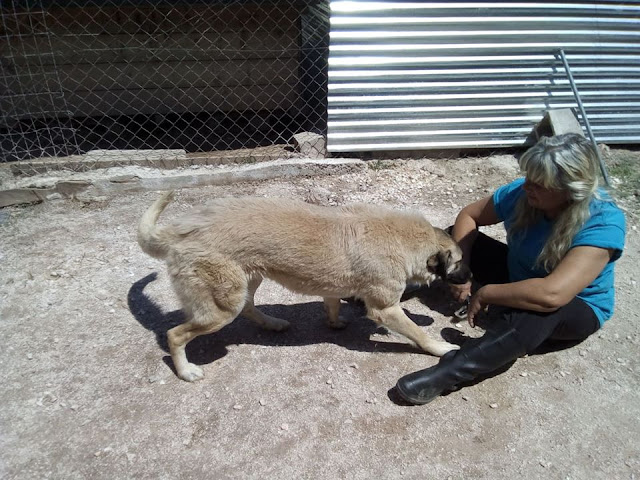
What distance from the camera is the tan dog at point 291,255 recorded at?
9.67 ft

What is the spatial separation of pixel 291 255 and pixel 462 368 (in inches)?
54.1

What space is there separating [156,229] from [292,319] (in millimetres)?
1473

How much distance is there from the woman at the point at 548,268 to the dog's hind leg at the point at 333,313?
2.87ft

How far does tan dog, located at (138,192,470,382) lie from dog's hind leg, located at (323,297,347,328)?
0.97 feet

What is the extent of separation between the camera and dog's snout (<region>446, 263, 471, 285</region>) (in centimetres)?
329

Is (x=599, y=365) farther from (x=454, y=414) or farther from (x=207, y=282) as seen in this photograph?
(x=207, y=282)

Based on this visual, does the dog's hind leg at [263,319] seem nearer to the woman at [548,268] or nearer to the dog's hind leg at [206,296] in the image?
the dog's hind leg at [206,296]

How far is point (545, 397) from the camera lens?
10.4 feet

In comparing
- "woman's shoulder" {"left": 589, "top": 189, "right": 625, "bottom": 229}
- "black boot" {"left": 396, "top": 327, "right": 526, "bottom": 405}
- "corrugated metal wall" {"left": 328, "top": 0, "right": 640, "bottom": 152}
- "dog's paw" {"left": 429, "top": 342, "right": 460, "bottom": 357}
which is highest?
"corrugated metal wall" {"left": 328, "top": 0, "right": 640, "bottom": 152}

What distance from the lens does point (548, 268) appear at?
308cm

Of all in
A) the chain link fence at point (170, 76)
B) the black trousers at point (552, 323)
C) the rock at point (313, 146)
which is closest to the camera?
the black trousers at point (552, 323)

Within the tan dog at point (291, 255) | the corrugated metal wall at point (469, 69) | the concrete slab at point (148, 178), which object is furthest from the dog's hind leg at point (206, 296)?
the corrugated metal wall at point (469, 69)

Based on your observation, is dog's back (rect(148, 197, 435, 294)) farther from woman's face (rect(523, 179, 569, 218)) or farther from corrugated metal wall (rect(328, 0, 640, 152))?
corrugated metal wall (rect(328, 0, 640, 152))

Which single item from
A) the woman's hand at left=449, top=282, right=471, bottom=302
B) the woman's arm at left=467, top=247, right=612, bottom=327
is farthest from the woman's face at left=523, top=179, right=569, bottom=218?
the woman's hand at left=449, top=282, right=471, bottom=302
